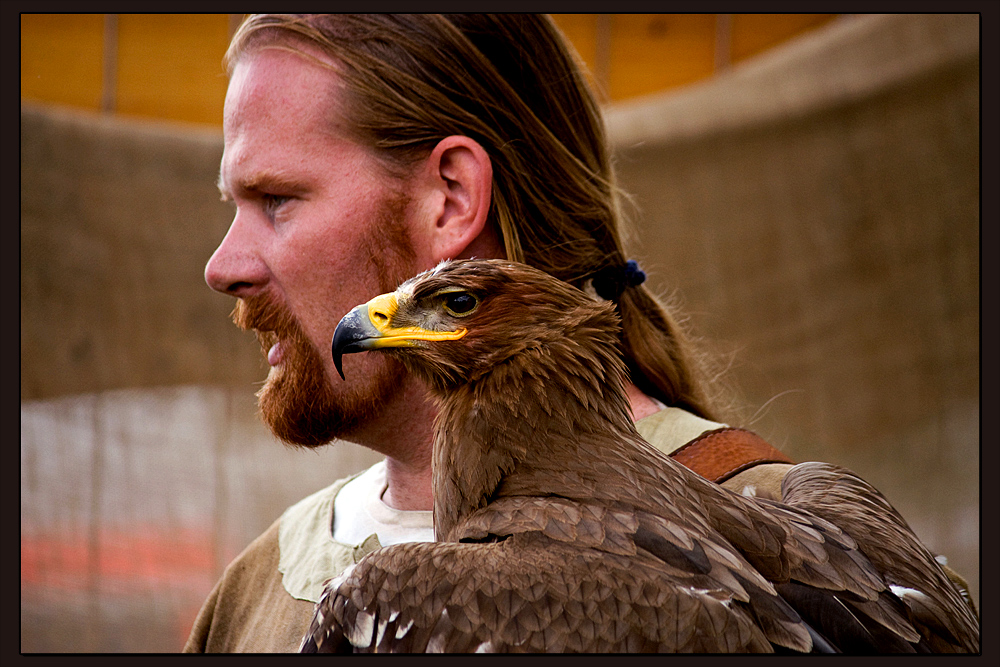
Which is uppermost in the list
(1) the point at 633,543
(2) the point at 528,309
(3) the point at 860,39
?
(3) the point at 860,39

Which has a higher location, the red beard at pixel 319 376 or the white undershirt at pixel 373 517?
the red beard at pixel 319 376

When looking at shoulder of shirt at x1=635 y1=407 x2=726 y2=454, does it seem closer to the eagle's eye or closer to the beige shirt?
the beige shirt

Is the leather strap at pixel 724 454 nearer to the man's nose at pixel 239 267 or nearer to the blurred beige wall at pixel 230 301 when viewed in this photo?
the man's nose at pixel 239 267

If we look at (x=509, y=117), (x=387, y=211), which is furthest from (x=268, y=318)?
(x=509, y=117)

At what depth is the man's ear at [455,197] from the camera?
6.93 ft

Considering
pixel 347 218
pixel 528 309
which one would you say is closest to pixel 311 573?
pixel 347 218

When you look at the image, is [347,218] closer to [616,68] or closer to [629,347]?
[629,347]

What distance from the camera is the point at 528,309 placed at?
1.64m

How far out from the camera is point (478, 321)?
5.41ft

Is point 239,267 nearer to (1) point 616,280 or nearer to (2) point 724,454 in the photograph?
(1) point 616,280

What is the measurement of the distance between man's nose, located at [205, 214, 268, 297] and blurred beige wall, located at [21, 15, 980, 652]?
10.7ft

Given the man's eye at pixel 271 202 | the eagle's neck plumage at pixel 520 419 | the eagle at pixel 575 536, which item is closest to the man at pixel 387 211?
the man's eye at pixel 271 202

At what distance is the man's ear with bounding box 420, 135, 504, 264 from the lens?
2.11 meters

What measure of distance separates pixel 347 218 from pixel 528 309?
0.65 meters
